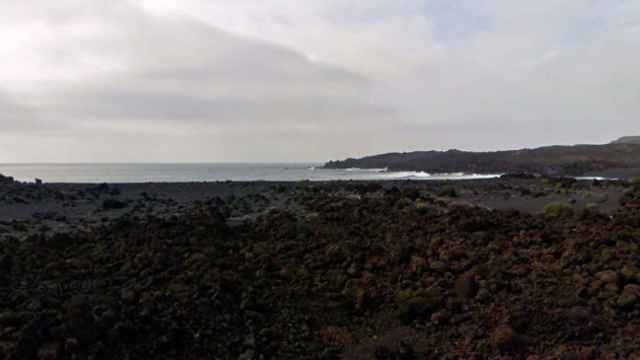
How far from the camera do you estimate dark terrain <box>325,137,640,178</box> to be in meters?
58.4

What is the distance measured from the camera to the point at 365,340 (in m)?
8.34

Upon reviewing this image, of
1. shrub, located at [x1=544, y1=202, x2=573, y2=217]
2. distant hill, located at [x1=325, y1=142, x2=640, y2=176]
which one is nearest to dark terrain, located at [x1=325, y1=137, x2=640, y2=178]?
distant hill, located at [x1=325, y1=142, x2=640, y2=176]

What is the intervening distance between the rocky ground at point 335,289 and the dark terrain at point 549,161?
1621 inches

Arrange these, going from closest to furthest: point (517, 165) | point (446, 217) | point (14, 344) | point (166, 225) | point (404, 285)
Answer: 1. point (14, 344)
2. point (404, 285)
3. point (446, 217)
4. point (166, 225)
5. point (517, 165)

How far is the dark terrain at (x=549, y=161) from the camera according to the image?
58406 millimetres

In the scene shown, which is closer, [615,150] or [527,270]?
[527,270]

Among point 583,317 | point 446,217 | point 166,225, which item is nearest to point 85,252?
point 166,225

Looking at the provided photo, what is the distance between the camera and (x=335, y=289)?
1033 cm

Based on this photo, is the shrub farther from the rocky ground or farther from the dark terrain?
the dark terrain

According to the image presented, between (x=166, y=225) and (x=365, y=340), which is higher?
(x=166, y=225)

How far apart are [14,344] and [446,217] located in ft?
35.5

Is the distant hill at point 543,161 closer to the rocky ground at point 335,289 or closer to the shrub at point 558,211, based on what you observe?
the shrub at point 558,211

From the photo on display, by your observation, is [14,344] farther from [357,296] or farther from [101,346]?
[357,296]

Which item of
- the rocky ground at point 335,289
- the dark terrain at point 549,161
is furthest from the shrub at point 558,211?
the dark terrain at point 549,161
